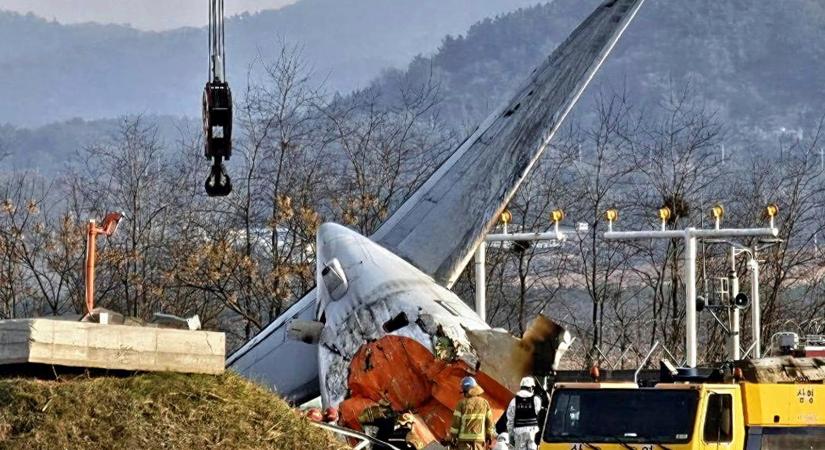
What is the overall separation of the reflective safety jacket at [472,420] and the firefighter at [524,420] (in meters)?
1.30

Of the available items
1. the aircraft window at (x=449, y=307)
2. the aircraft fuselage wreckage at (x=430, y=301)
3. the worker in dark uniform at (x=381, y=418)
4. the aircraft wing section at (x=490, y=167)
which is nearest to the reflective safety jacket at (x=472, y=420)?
the worker in dark uniform at (x=381, y=418)

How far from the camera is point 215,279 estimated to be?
172 feet

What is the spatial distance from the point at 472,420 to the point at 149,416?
7802mm

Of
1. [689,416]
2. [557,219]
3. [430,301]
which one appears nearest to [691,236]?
[557,219]

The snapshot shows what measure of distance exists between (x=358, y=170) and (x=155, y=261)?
7754 mm

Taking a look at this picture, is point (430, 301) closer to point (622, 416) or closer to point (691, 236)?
point (622, 416)

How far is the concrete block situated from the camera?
1438 centimetres

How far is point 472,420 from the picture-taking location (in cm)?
2127

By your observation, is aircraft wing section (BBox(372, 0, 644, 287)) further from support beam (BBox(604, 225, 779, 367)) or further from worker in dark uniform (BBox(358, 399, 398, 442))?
worker in dark uniform (BBox(358, 399, 398, 442))

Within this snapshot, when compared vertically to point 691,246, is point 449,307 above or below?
below

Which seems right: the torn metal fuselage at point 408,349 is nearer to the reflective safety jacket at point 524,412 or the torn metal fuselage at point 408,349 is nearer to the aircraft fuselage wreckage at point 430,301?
the aircraft fuselage wreckage at point 430,301

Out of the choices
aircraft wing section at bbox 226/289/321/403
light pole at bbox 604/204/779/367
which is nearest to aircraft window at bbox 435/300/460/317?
aircraft wing section at bbox 226/289/321/403

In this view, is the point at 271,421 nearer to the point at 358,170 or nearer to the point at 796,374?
the point at 796,374

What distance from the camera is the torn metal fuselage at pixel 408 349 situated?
1001 inches
